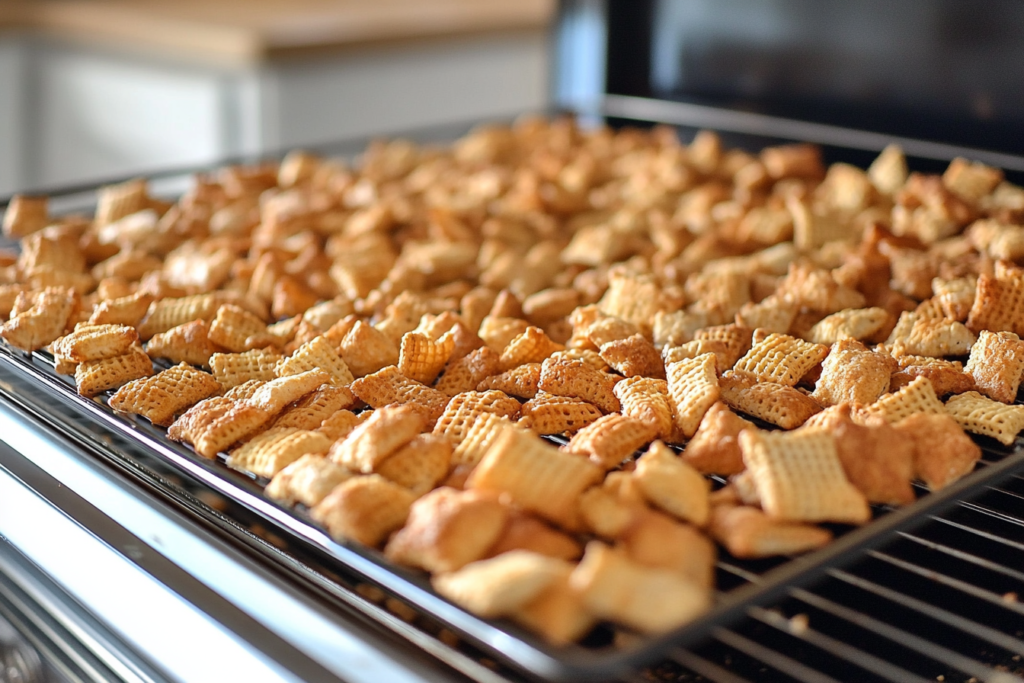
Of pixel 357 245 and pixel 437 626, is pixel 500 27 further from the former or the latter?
pixel 437 626

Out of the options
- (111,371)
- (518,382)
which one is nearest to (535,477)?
(518,382)

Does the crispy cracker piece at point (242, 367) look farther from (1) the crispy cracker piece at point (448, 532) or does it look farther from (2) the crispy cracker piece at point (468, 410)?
(1) the crispy cracker piece at point (448, 532)

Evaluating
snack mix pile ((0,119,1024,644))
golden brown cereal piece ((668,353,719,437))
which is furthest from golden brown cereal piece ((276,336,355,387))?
golden brown cereal piece ((668,353,719,437))

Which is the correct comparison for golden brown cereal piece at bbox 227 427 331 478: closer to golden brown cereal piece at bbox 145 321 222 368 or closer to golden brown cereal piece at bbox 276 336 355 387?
golden brown cereal piece at bbox 276 336 355 387

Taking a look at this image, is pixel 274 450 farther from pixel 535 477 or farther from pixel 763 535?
pixel 763 535

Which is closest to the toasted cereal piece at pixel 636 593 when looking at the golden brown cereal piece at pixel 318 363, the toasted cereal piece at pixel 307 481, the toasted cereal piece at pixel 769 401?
the toasted cereal piece at pixel 307 481

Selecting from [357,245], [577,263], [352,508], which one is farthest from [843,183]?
[352,508]
